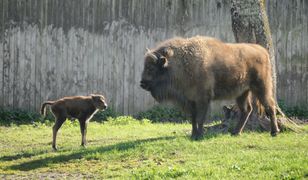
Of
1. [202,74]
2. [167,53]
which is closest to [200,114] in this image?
[202,74]

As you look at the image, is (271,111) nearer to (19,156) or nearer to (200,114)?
(200,114)

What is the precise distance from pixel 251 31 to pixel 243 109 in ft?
5.81

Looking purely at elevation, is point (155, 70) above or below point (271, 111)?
above

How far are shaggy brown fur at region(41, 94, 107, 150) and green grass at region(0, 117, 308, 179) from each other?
0.49 meters

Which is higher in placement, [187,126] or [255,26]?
[255,26]

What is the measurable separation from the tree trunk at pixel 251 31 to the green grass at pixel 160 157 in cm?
71

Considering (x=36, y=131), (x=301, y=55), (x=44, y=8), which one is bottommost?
(x=36, y=131)

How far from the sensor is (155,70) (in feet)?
42.0

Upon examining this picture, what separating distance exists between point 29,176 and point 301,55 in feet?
37.1

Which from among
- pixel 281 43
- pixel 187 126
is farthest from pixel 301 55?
pixel 187 126

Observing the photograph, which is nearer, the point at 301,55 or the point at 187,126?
the point at 187,126

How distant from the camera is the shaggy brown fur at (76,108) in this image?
12.9 meters

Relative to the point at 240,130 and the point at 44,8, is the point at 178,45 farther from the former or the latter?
the point at 44,8

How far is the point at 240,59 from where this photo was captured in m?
13.2
